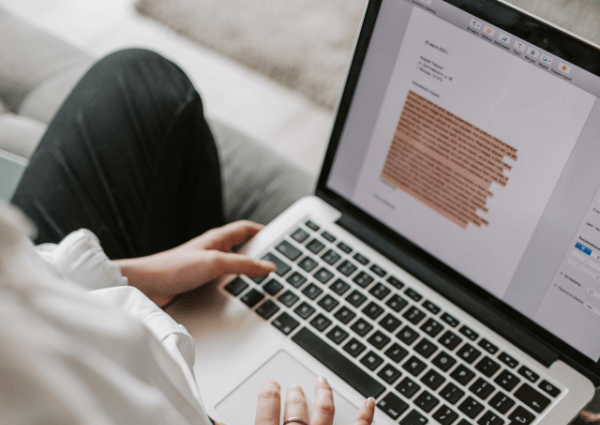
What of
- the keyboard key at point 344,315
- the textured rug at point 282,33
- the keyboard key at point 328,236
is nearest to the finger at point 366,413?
the keyboard key at point 344,315

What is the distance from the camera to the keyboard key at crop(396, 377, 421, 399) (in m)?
0.57

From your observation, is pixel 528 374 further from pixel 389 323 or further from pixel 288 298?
pixel 288 298

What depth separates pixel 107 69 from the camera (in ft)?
2.74

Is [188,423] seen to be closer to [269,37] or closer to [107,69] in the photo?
[107,69]

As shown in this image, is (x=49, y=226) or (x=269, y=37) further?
(x=269, y=37)

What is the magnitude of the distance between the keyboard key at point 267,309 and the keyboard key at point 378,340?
11 centimetres

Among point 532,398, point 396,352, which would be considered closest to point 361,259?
point 396,352

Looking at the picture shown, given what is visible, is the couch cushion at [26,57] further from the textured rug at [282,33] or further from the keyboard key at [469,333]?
the keyboard key at [469,333]

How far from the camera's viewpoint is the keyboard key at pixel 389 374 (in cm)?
58

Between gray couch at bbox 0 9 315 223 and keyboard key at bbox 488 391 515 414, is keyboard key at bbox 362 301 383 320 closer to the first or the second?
keyboard key at bbox 488 391 515 414

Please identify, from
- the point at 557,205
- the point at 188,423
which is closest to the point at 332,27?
the point at 557,205

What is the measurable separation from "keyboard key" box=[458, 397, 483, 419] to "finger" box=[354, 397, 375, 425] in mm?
92

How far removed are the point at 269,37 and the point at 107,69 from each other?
2.99 ft

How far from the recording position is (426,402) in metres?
0.56
